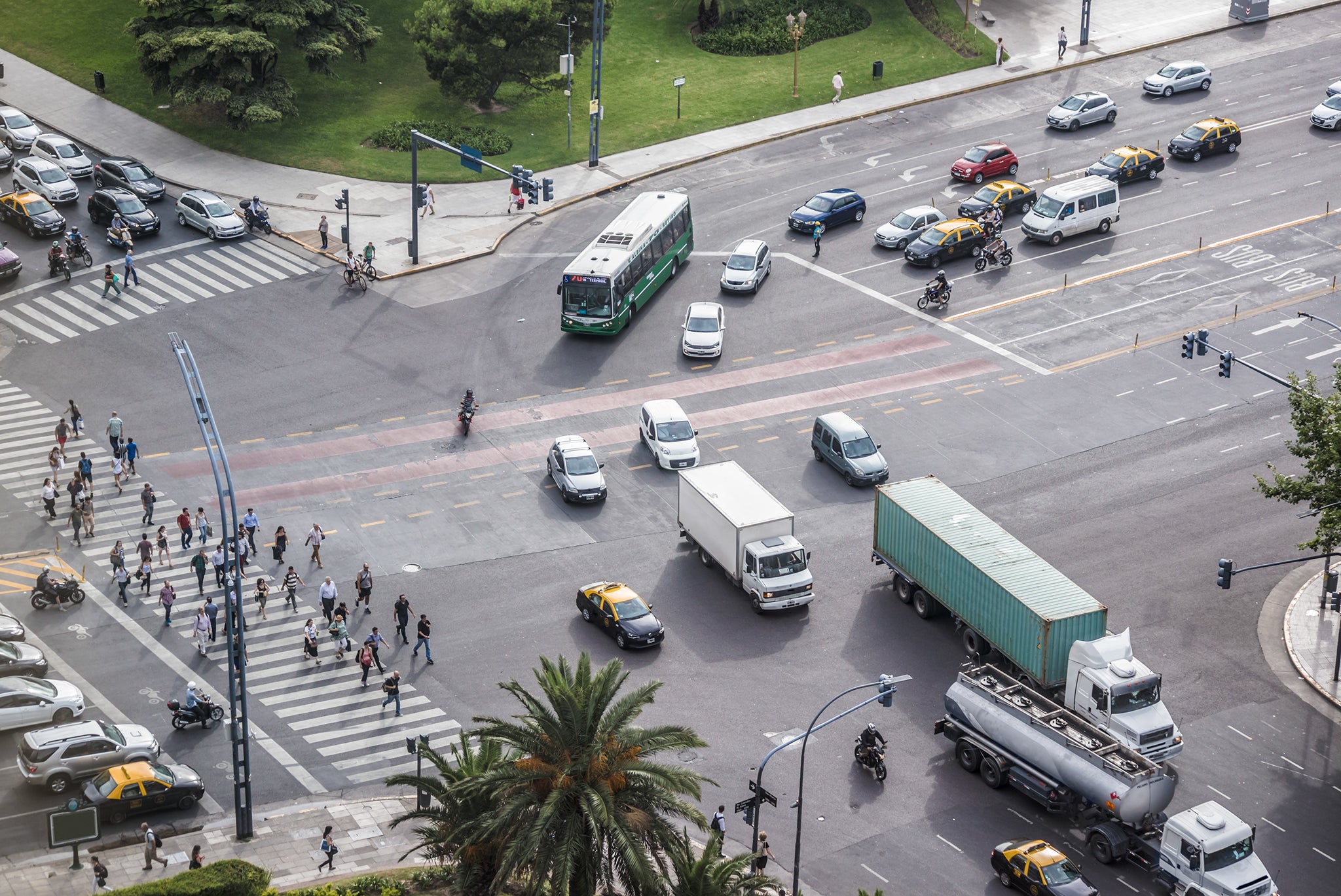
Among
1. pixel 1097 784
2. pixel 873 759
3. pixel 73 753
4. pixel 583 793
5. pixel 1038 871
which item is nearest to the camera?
pixel 583 793

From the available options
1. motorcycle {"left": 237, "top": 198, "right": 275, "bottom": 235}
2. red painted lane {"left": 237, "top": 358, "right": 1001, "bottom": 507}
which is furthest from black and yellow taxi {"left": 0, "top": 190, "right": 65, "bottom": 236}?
red painted lane {"left": 237, "top": 358, "right": 1001, "bottom": 507}

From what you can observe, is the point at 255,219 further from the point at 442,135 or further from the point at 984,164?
the point at 984,164

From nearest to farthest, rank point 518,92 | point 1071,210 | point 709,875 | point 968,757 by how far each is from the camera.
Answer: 1. point 709,875
2. point 968,757
3. point 1071,210
4. point 518,92

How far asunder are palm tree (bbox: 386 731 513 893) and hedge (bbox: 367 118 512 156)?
168 feet

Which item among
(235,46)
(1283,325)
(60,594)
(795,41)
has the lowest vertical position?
(60,594)

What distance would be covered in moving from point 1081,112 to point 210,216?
147 feet

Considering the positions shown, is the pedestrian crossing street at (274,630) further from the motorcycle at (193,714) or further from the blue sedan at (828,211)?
the blue sedan at (828,211)

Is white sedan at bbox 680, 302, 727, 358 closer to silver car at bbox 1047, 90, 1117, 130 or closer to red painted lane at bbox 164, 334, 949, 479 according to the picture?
red painted lane at bbox 164, 334, 949, 479

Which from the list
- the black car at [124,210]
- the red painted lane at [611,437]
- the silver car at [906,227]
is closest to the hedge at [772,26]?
the silver car at [906,227]

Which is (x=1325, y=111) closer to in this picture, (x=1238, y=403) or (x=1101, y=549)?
(x=1238, y=403)

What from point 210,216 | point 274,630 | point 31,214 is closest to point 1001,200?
point 210,216

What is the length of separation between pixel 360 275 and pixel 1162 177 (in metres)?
39.9

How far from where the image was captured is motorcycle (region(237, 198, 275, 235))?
7619 cm

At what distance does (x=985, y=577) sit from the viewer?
1905 inches
